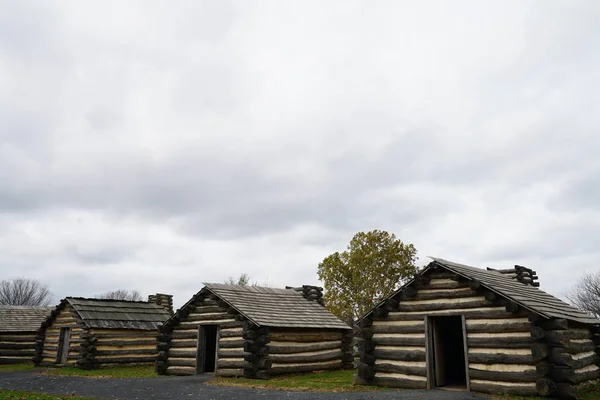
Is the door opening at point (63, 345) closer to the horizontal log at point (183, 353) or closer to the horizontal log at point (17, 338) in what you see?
the horizontal log at point (17, 338)

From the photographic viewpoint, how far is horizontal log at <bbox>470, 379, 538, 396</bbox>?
41.8ft

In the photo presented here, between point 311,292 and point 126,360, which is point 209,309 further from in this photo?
point 126,360

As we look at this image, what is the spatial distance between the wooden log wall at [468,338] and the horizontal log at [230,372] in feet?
18.2

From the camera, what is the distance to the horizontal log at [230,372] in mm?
19562

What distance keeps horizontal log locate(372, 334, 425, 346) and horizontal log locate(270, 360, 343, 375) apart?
5.29m

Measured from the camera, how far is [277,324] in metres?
20.0

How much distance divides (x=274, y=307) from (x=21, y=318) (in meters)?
21.9

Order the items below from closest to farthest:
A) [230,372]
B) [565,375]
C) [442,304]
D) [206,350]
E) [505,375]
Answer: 1. [565,375]
2. [505,375]
3. [442,304]
4. [230,372]
5. [206,350]

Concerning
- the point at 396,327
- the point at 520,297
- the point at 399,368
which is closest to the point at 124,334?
the point at 396,327

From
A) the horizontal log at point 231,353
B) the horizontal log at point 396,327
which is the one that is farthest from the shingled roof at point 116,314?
the horizontal log at point 396,327

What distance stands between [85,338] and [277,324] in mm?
11981

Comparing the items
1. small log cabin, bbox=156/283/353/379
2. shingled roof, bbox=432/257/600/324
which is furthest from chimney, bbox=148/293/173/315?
shingled roof, bbox=432/257/600/324

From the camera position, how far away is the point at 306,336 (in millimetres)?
21844

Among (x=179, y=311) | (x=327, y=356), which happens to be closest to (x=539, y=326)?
(x=327, y=356)
